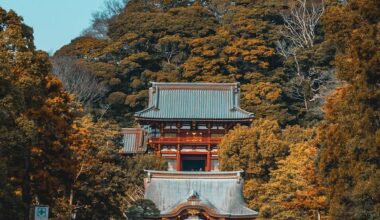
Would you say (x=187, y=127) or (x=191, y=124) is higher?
(x=191, y=124)

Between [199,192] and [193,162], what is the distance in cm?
1057

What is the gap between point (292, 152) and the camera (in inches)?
1480

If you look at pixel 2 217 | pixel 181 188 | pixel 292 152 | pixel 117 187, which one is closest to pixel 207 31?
pixel 181 188

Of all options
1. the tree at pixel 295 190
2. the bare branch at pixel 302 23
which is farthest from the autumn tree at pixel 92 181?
the bare branch at pixel 302 23

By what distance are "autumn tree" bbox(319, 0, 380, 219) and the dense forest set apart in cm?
3

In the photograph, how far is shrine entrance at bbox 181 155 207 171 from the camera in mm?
51719

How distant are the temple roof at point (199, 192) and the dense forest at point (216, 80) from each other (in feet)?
2.23

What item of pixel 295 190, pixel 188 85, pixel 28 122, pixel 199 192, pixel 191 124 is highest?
pixel 188 85

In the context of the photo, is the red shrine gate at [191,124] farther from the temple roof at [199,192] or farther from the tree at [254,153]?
the temple roof at [199,192]

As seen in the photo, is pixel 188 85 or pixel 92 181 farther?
pixel 188 85

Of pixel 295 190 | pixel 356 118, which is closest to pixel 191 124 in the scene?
pixel 295 190

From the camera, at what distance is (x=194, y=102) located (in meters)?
53.8

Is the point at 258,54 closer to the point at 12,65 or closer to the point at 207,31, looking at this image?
the point at 207,31

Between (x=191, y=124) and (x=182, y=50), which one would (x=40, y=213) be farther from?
(x=182, y=50)
